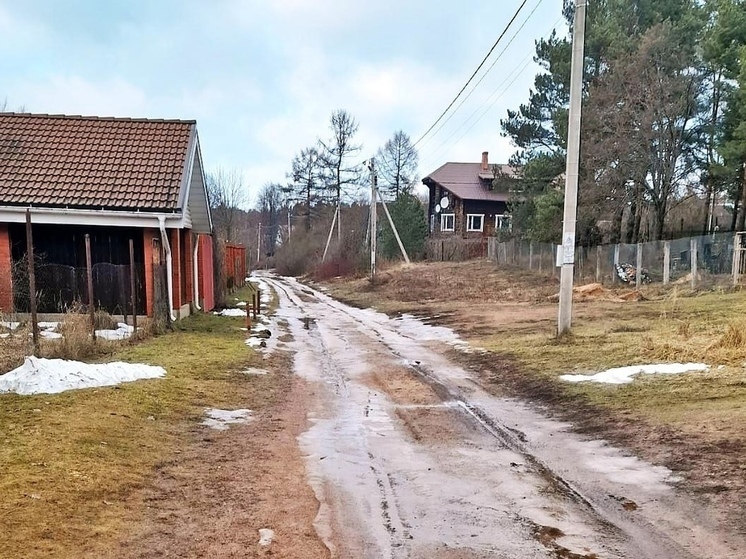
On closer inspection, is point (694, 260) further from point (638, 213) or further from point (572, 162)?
point (638, 213)

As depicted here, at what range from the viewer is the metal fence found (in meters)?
18.7

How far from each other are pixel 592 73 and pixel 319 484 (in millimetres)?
29738

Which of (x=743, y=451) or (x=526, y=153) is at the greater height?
(x=526, y=153)

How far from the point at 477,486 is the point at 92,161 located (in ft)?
44.2

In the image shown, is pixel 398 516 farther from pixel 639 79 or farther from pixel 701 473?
pixel 639 79

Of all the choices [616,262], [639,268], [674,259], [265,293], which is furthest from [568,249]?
[265,293]

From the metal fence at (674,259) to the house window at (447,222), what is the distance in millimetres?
24901

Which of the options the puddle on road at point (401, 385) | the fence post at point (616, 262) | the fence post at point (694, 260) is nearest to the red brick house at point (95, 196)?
the puddle on road at point (401, 385)

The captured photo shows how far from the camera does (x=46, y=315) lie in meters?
13.4

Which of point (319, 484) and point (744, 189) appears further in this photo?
point (744, 189)

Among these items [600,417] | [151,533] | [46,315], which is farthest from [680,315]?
[46,315]

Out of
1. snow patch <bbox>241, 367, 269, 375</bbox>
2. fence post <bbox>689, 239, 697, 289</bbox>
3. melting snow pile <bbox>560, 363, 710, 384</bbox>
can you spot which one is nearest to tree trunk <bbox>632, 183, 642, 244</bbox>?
fence post <bbox>689, 239, 697, 289</bbox>

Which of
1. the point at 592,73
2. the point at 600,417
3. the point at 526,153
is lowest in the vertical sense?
the point at 600,417

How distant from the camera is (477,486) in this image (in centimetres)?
471
